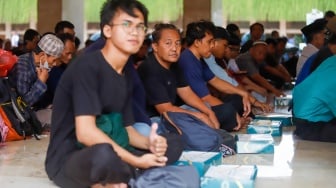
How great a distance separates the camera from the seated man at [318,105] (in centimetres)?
483

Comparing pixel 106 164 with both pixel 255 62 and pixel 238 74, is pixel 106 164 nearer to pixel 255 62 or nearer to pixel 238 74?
pixel 238 74

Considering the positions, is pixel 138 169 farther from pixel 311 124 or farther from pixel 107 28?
pixel 311 124

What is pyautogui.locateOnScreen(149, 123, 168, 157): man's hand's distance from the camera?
287 cm

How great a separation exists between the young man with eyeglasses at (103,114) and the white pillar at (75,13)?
875 centimetres

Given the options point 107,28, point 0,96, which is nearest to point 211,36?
point 0,96

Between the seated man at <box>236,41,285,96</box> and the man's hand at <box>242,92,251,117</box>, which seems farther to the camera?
the seated man at <box>236,41,285,96</box>

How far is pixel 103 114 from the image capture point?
3082mm

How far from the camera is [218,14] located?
11672 mm

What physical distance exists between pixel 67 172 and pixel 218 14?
29.4 ft

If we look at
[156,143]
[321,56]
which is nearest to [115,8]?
[156,143]

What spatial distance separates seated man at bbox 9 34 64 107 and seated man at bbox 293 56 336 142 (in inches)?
80.6

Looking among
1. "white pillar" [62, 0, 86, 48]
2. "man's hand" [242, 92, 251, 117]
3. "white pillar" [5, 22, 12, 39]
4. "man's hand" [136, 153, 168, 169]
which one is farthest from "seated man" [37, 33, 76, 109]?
"white pillar" [5, 22, 12, 39]

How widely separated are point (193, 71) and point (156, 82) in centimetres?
77

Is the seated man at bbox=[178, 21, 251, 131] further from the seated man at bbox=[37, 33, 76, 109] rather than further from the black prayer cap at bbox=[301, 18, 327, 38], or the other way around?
the black prayer cap at bbox=[301, 18, 327, 38]
